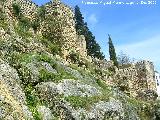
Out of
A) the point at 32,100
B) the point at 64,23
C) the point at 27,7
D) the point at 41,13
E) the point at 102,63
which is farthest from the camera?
the point at 102,63

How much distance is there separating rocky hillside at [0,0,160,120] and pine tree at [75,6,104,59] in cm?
3023

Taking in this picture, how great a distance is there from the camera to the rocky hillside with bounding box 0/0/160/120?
130ft

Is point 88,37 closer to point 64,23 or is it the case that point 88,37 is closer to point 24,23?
point 64,23

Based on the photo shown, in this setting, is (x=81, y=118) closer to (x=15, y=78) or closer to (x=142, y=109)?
(x=15, y=78)

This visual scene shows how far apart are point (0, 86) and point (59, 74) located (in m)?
10.6

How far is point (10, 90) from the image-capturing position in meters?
39.4

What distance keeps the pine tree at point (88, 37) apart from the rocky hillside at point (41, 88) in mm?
30233

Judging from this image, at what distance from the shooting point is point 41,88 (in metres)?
43.9

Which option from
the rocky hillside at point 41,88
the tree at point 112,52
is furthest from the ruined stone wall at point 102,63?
the rocky hillside at point 41,88

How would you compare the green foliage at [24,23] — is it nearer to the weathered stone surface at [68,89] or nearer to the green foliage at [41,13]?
the green foliage at [41,13]

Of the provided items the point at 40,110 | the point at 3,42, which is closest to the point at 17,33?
the point at 3,42

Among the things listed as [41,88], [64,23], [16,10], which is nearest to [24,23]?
[16,10]

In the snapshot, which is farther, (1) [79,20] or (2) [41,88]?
(1) [79,20]

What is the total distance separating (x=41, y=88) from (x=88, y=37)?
4505 cm
